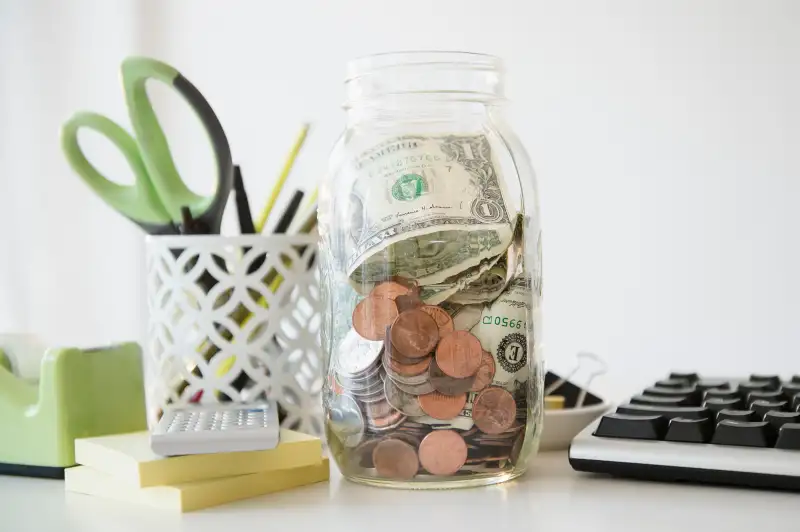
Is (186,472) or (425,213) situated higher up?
(425,213)

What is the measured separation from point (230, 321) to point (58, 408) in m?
0.12

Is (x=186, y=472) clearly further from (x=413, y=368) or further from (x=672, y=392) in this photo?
(x=672, y=392)

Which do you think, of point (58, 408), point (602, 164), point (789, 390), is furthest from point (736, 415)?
point (602, 164)

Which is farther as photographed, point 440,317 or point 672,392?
point 672,392

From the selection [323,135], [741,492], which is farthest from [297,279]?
[323,135]

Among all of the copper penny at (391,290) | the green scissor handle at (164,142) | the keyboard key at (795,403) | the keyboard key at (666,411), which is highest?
the green scissor handle at (164,142)

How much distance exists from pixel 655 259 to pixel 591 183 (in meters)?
0.12

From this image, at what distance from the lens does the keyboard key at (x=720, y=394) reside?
2.01ft

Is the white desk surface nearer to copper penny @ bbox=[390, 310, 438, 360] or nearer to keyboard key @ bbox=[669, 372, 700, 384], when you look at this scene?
copper penny @ bbox=[390, 310, 438, 360]

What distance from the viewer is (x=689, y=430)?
52cm

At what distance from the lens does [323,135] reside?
1284 millimetres

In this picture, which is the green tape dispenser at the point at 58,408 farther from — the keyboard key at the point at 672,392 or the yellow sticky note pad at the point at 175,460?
the keyboard key at the point at 672,392

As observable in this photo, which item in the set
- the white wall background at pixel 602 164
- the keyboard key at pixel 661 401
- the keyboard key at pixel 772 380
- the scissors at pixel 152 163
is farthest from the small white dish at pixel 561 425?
the white wall background at pixel 602 164

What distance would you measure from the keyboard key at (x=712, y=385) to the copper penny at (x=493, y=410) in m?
0.20
